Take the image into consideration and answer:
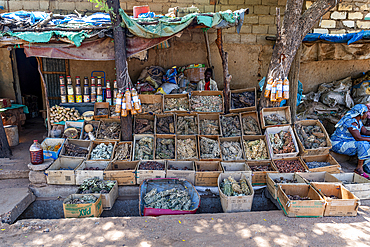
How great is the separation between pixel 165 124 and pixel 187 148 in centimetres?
91

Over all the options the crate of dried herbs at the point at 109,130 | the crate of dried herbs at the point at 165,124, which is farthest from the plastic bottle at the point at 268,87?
the crate of dried herbs at the point at 109,130

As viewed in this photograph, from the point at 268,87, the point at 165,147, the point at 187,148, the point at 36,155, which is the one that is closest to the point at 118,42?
the point at 165,147

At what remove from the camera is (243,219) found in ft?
12.2

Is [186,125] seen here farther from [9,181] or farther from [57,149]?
[9,181]

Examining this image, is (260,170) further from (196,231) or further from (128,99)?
(128,99)

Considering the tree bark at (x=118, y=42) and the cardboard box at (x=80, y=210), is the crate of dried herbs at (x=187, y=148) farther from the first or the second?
the cardboard box at (x=80, y=210)

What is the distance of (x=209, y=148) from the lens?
5.25m

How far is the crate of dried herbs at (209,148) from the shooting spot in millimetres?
5043

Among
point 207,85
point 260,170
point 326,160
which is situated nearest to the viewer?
point 260,170

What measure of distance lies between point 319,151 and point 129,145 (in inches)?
175

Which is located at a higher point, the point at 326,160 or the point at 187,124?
the point at 187,124

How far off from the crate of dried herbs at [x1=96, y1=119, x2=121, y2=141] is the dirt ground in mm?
2258

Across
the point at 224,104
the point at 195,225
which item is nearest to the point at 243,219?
the point at 195,225

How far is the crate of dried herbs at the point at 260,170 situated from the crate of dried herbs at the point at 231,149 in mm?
310
